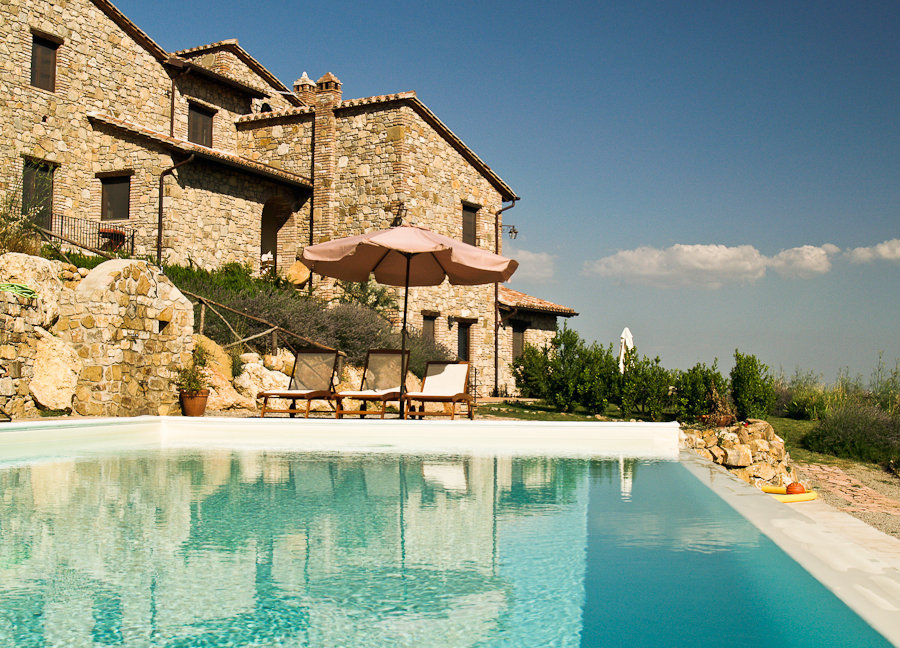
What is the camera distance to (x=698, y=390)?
14.1 metres

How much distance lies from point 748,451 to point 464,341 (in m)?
11.6

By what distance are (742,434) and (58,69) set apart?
1728 centimetres

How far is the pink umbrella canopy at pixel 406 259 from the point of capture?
9.69 metres

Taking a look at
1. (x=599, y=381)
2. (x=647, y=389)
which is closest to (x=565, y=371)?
(x=599, y=381)

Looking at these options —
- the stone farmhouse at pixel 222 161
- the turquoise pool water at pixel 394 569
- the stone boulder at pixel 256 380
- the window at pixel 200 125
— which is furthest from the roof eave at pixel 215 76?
the turquoise pool water at pixel 394 569

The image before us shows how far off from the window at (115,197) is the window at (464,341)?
9437mm

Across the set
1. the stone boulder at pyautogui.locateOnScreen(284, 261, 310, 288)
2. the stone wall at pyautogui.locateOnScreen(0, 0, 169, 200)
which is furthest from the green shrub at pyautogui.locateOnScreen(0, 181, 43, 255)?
the stone boulder at pyautogui.locateOnScreen(284, 261, 310, 288)

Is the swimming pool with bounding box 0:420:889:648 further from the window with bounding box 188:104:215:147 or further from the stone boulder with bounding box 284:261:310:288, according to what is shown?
the window with bounding box 188:104:215:147

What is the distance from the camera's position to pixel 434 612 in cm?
269

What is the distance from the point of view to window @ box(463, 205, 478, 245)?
22.4 meters

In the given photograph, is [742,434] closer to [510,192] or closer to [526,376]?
[526,376]

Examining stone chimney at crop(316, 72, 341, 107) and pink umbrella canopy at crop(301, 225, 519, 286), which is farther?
stone chimney at crop(316, 72, 341, 107)

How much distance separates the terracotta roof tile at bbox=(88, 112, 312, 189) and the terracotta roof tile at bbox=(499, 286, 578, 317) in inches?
282

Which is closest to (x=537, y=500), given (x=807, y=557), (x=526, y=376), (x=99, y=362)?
(x=807, y=557)
